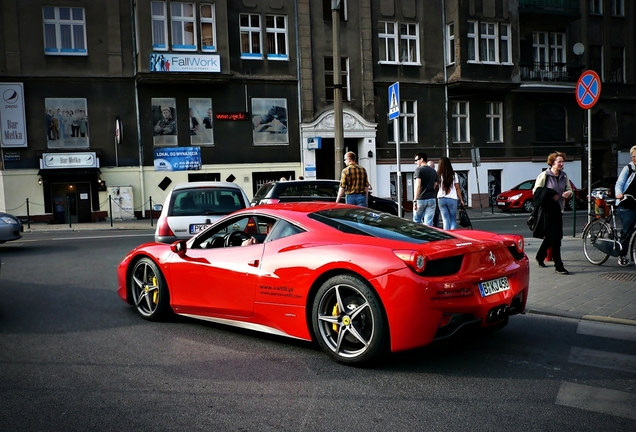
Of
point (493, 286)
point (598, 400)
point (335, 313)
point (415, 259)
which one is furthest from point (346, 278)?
point (598, 400)

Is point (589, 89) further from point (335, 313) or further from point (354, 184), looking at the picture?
point (335, 313)

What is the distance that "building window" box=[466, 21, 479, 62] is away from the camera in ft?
108

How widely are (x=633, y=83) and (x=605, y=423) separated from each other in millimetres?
39961

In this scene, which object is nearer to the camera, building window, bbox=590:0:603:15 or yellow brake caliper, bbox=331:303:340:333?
yellow brake caliper, bbox=331:303:340:333

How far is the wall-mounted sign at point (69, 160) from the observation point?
26.7 metres

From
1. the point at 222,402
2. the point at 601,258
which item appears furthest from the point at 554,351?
the point at 601,258

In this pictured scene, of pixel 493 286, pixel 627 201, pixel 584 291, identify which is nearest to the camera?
pixel 493 286

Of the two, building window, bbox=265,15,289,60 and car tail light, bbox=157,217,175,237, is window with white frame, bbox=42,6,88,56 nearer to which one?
building window, bbox=265,15,289,60

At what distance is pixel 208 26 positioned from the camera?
28.8 meters

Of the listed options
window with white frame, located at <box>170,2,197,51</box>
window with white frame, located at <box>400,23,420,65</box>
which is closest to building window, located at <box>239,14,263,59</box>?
window with white frame, located at <box>170,2,197,51</box>

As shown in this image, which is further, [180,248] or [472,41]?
[472,41]

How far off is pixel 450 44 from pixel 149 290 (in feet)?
96.3

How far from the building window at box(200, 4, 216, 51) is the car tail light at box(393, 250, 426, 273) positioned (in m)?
25.6

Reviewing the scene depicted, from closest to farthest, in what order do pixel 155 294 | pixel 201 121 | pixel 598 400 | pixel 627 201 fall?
1. pixel 598 400
2. pixel 155 294
3. pixel 627 201
4. pixel 201 121
